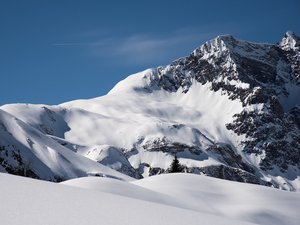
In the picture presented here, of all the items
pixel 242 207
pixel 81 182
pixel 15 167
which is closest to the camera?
pixel 81 182

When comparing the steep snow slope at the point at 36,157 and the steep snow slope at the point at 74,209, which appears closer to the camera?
the steep snow slope at the point at 74,209

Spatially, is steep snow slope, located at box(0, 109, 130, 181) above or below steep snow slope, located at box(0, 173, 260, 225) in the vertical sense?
below

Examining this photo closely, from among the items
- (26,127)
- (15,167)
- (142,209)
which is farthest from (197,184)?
(26,127)

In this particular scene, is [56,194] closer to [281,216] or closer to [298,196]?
[281,216]

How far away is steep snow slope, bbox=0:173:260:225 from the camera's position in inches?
364

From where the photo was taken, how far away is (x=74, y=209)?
408 inches

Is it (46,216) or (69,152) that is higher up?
(46,216)

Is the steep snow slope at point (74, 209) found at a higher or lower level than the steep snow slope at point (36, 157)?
higher

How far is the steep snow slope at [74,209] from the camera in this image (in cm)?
926

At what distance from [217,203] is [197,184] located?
3471 mm

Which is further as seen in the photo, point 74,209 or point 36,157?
point 36,157

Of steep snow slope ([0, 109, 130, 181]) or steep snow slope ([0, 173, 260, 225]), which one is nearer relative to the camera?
steep snow slope ([0, 173, 260, 225])

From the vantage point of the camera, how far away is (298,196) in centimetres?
3150

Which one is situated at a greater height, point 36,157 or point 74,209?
point 74,209
